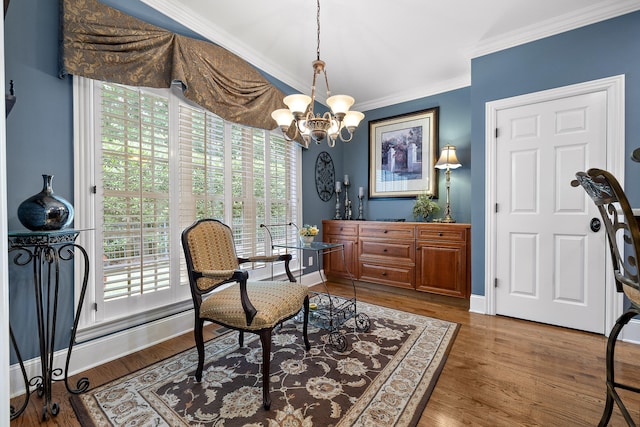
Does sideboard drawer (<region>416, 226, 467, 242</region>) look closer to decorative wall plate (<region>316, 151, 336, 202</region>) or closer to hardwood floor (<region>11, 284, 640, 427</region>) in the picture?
hardwood floor (<region>11, 284, 640, 427</region>)

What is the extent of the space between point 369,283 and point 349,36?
297 cm

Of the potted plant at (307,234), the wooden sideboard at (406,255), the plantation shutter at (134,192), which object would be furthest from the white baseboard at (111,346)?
the wooden sideboard at (406,255)

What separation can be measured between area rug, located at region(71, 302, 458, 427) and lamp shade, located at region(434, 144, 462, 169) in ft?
6.70

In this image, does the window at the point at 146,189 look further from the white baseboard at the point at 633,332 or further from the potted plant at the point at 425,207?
the white baseboard at the point at 633,332

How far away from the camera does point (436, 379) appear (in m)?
1.77

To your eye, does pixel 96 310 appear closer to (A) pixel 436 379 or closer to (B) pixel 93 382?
(B) pixel 93 382

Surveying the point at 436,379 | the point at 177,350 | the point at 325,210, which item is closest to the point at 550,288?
the point at 436,379

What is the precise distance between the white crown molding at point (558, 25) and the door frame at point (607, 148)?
1.75 feet

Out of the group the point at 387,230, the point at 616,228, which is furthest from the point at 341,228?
the point at 616,228

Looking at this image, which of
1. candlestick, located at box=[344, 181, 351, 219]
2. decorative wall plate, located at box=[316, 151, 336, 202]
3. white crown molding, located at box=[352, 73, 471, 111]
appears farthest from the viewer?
candlestick, located at box=[344, 181, 351, 219]

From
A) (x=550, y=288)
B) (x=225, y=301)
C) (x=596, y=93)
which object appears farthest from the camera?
(x=550, y=288)

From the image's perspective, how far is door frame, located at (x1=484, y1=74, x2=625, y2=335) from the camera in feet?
7.66

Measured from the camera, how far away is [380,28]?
2646mm

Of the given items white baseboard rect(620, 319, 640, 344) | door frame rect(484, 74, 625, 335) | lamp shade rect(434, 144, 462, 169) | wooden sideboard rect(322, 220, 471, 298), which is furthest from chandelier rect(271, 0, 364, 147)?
white baseboard rect(620, 319, 640, 344)
